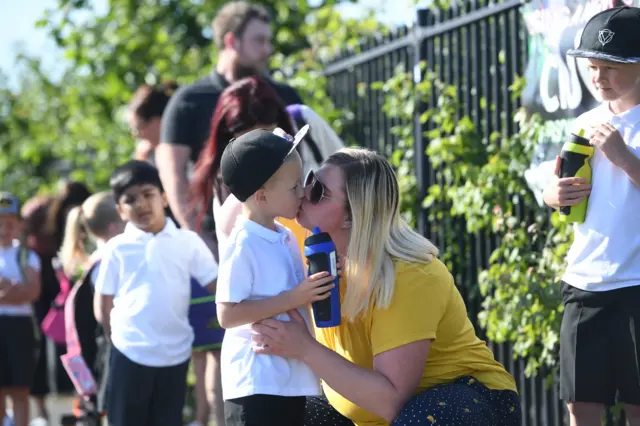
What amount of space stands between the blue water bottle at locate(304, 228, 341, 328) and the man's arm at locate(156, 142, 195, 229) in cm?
200

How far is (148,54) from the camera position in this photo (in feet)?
31.1

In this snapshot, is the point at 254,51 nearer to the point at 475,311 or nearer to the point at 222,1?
the point at 475,311

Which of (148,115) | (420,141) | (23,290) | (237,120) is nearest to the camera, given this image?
A: (237,120)

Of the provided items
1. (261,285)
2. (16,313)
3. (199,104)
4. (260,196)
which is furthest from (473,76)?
(16,313)

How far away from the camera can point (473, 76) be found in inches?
228

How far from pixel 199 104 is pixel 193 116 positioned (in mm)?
69

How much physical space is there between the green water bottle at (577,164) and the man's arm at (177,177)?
2.08 meters

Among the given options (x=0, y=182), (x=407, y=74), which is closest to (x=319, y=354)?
(x=407, y=74)

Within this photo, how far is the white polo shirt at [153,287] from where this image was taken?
4.43m

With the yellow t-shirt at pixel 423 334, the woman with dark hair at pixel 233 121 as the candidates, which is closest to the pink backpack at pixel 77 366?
the woman with dark hair at pixel 233 121

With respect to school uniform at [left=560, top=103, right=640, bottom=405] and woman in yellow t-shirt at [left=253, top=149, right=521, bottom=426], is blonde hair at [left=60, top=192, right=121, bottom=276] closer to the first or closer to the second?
woman in yellow t-shirt at [left=253, top=149, right=521, bottom=426]

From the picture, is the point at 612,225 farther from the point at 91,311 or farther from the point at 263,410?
the point at 91,311

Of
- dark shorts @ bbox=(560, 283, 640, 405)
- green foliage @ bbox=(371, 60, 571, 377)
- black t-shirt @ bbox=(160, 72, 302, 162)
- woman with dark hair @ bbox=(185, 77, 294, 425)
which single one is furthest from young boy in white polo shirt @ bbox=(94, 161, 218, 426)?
dark shorts @ bbox=(560, 283, 640, 405)

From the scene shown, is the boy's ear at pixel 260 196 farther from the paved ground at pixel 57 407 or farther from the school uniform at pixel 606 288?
the paved ground at pixel 57 407
